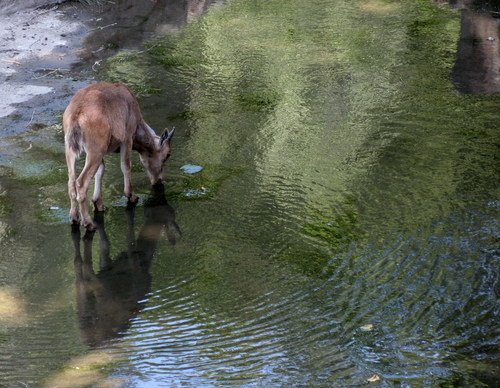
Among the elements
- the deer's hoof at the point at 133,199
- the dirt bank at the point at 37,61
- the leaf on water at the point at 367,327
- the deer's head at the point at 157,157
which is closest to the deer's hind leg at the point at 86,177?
the deer's hoof at the point at 133,199

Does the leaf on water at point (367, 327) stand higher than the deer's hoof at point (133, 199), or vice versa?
the leaf on water at point (367, 327)

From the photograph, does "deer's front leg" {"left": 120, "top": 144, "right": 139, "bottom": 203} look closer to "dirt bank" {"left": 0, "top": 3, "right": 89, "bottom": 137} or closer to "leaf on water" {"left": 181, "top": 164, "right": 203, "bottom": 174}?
"leaf on water" {"left": 181, "top": 164, "right": 203, "bottom": 174}

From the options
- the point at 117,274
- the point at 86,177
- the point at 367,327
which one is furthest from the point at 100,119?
the point at 367,327

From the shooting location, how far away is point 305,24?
1560cm

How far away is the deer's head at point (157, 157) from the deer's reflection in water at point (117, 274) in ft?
0.88

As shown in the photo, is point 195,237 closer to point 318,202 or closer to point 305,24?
point 318,202

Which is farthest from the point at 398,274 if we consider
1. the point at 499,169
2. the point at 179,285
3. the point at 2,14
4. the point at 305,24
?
the point at 2,14

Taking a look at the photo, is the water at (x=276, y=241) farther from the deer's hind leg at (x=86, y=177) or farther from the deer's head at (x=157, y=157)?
the deer's hind leg at (x=86, y=177)

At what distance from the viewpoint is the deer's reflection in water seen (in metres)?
7.38

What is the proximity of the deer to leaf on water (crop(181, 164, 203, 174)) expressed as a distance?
1.44 ft

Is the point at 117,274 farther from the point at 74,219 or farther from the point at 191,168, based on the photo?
the point at 191,168

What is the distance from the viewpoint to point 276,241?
868 cm

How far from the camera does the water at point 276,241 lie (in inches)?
269

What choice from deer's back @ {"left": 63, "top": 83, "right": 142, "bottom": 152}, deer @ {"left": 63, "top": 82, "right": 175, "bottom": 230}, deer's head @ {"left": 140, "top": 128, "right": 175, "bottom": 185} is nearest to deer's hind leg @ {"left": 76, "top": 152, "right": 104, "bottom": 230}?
deer @ {"left": 63, "top": 82, "right": 175, "bottom": 230}
